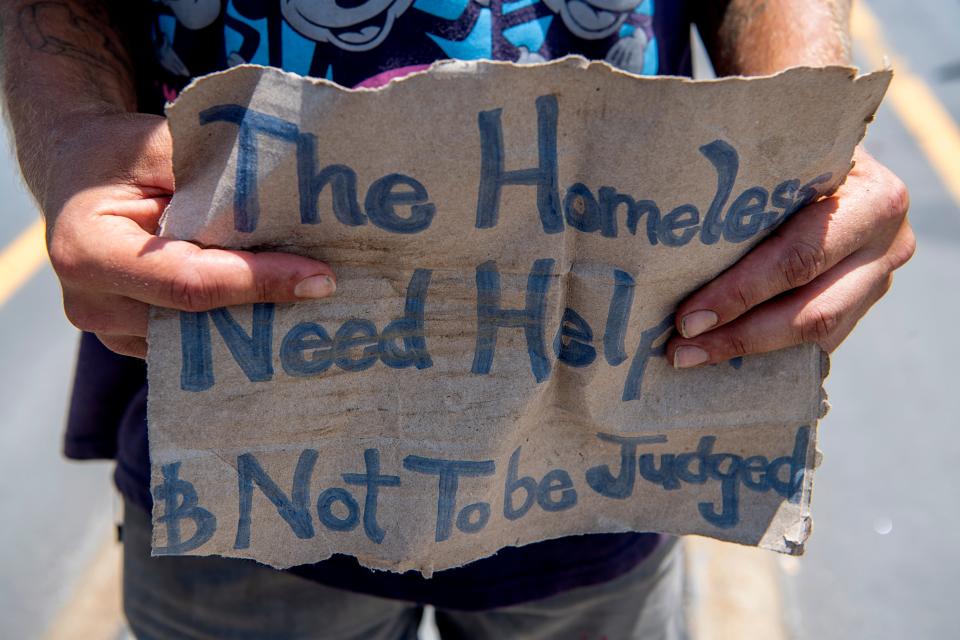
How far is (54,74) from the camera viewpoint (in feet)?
2.93

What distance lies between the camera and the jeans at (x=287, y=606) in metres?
1.08

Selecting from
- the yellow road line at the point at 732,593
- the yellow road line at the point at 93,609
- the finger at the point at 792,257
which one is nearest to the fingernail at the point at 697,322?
the finger at the point at 792,257

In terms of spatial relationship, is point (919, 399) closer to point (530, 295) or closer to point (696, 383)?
point (696, 383)

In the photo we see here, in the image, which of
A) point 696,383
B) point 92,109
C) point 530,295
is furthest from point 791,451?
point 92,109

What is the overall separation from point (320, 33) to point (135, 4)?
28 cm

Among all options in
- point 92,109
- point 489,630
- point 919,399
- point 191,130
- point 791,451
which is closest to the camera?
point 191,130

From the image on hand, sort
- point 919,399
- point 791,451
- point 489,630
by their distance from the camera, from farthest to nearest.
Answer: point 919,399
point 489,630
point 791,451

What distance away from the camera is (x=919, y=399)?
7.98 feet

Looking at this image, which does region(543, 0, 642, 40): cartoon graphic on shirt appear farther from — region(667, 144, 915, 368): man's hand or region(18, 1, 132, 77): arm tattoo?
region(18, 1, 132, 77): arm tattoo

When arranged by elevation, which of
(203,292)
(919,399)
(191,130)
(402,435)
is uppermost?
(191,130)

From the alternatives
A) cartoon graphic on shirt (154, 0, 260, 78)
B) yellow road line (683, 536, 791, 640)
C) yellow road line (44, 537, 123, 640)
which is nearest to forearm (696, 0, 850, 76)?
cartoon graphic on shirt (154, 0, 260, 78)

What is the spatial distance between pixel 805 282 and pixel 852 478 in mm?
1570

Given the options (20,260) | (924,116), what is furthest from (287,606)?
(924,116)

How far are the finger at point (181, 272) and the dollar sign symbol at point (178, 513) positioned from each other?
182 millimetres
